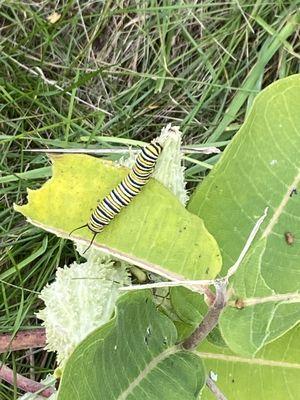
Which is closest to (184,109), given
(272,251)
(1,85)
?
(1,85)

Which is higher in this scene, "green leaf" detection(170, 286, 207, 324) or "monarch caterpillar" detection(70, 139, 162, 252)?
"monarch caterpillar" detection(70, 139, 162, 252)

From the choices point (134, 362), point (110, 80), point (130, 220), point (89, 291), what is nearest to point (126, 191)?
point (130, 220)

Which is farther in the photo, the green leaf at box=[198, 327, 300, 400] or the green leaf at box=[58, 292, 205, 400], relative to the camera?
the green leaf at box=[198, 327, 300, 400]

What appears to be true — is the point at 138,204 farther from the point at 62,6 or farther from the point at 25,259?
the point at 62,6

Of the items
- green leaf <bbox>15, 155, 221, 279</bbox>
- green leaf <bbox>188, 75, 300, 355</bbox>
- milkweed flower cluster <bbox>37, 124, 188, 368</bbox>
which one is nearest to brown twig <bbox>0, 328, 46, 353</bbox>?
milkweed flower cluster <bbox>37, 124, 188, 368</bbox>

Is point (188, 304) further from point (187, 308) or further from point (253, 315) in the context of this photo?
point (253, 315)

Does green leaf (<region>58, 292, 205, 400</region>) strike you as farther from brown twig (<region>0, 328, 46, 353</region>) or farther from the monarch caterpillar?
brown twig (<region>0, 328, 46, 353</region>)
